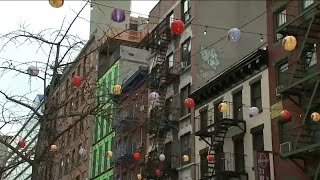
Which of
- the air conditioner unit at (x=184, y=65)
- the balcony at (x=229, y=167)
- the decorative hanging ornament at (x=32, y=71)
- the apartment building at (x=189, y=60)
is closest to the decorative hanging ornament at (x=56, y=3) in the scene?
the decorative hanging ornament at (x=32, y=71)

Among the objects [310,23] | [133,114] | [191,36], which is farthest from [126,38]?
[133,114]

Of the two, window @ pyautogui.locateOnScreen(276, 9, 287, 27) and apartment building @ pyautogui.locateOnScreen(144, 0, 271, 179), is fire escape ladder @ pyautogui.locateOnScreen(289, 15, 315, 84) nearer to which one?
window @ pyautogui.locateOnScreen(276, 9, 287, 27)

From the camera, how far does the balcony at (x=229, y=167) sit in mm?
29047

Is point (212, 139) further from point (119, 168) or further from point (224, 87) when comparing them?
point (119, 168)

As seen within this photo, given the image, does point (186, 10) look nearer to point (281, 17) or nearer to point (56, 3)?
point (281, 17)

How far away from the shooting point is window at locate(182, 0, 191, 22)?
39.0 meters

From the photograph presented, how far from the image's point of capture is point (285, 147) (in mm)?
25547

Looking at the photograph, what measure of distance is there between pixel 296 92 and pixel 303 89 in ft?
1.37

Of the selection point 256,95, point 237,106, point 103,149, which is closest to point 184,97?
point 237,106

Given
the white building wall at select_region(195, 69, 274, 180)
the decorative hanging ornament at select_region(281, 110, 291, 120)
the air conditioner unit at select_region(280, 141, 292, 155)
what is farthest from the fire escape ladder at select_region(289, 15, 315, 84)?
the air conditioner unit at select_region(280, 141, 292, 155)

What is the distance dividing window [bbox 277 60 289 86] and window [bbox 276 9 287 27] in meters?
2.33

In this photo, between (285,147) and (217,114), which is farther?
(217,114)

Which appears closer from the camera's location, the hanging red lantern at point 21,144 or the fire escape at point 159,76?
the hanging red lantern at point 21,144

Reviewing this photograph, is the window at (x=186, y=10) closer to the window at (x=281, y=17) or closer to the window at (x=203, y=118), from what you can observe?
the window at (x=203, y=118)
